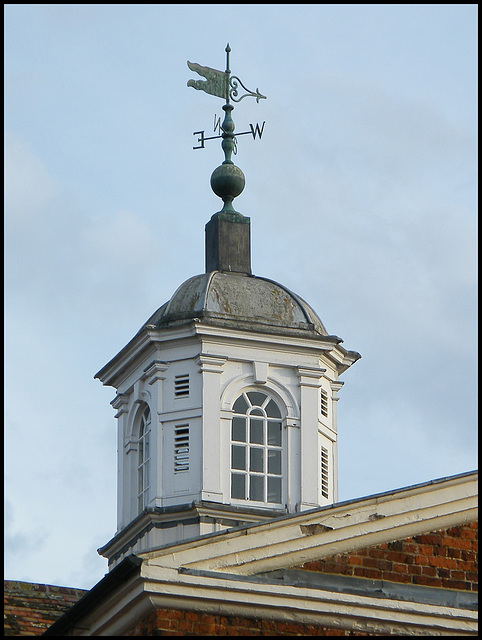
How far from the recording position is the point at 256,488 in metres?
27.2

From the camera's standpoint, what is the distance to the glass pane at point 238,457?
27.2 meters

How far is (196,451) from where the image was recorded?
88.7 feet

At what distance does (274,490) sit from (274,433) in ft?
3.22

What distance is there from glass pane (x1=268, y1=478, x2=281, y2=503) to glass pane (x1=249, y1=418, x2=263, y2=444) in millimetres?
686

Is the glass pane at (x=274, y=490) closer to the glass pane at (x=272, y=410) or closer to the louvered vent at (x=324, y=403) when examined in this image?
the glass pane at (x=272, y=410)

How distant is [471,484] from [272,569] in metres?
2.41

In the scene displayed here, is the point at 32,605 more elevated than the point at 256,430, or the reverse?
the point at 256,430

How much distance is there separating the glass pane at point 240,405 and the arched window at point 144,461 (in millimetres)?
1516

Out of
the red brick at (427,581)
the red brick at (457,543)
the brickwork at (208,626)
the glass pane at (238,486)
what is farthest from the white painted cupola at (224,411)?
the brickwork at (208,626)

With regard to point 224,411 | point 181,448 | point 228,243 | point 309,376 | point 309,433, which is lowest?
point 181,448

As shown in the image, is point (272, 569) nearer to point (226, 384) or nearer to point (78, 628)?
point (78, 628)

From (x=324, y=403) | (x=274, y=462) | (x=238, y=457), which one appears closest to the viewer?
(x=238, y=457)

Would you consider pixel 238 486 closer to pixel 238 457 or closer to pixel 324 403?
pixel 238 457

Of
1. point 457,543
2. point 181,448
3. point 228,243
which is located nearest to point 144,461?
point 181,448
